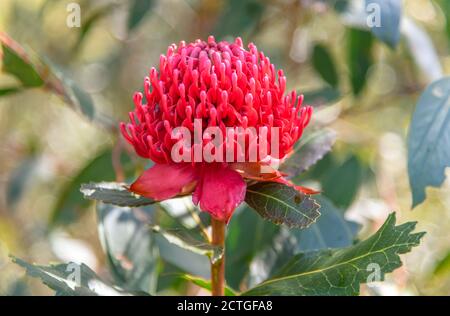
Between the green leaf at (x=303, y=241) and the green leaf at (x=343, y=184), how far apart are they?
346mm

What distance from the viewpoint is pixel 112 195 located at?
98 centimetres

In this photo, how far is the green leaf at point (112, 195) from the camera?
958 millimetres

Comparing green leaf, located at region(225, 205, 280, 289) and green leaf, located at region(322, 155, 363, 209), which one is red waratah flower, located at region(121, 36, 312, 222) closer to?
green leaf, located at region(225, 205, 280, 289)

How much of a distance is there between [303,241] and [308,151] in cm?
21

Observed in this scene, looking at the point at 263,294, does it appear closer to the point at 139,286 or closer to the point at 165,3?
the point at 139,286

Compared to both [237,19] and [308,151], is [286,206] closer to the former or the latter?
[308,151]

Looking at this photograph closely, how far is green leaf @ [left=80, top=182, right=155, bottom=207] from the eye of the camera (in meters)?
0.96

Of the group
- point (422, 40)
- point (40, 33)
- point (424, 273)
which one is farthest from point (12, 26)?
point (424, 273)

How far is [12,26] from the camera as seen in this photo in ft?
8.44

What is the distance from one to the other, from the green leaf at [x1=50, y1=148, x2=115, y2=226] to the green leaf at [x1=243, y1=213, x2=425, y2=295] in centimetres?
79

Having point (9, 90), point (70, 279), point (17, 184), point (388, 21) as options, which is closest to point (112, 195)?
point (70, 279)

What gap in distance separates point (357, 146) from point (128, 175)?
A: 2.59 ft

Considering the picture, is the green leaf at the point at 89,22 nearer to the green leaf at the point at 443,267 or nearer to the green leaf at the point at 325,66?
the green leaf at the point at 325,66

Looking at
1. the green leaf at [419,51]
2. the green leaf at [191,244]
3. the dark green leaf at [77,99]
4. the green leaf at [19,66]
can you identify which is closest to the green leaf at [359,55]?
the green leaf at [419,51]
